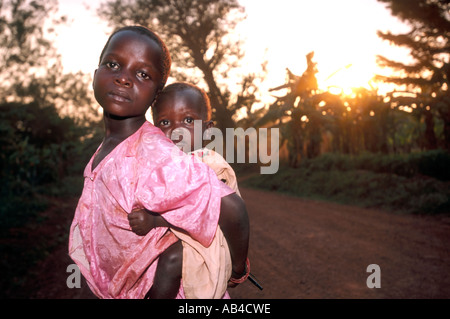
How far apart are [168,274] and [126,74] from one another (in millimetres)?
687

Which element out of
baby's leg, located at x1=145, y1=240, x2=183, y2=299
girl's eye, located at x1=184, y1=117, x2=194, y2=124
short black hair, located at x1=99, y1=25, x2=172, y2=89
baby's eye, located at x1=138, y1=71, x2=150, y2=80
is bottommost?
baby's leg, located at x1=145, y1=240, x2=183, y2=299

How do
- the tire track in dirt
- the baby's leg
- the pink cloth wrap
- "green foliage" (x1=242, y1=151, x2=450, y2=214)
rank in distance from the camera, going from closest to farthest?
the pink cloth wrap → the baby's leg → the tire track in dirt → "green foliage" (x1=242, y1=151, x2=450, y2=214)

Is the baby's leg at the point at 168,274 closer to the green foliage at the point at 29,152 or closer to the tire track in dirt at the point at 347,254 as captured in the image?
the tire track in dirt at the point at 347,254

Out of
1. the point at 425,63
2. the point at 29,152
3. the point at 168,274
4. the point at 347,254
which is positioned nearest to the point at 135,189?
the point at 168,274

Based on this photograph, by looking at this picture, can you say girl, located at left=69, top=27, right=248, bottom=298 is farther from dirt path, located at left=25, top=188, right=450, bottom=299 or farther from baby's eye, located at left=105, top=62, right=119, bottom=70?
dirt path, located at left=25, top=188, right=450, bottom=299

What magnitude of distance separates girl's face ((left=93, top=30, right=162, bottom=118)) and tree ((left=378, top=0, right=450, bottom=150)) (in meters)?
14.6

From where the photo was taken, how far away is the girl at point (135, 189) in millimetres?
987

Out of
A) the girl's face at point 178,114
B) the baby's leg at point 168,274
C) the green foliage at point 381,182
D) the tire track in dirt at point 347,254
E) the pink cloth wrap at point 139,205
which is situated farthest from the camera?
the green foliage at point 381,182

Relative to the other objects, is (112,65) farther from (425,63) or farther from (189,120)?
(425,63)

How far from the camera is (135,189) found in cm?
101

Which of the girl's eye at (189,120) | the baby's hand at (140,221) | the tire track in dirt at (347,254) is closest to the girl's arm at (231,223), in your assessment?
the baby's hand at (140,221)

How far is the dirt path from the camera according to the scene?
199 inches

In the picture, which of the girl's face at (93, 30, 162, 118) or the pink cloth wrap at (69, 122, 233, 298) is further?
the girl's face at (93, 30, 162, 118)

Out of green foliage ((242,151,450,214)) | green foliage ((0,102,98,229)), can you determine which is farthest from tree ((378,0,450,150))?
green foliage ((0,102,98,229))
